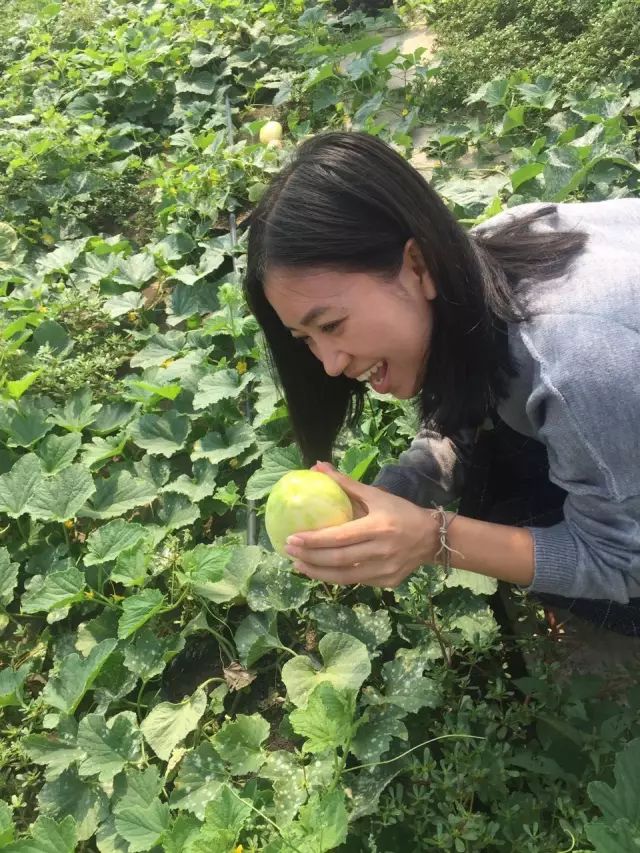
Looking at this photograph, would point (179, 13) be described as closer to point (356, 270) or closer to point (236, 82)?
point (236, 82)

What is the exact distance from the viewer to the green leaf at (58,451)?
2.75 meters

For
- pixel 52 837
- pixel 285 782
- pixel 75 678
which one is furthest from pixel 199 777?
pixel 75 678

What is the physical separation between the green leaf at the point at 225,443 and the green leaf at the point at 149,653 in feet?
2.19

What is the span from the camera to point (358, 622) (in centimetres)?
206

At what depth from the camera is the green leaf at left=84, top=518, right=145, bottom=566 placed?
2359 mm

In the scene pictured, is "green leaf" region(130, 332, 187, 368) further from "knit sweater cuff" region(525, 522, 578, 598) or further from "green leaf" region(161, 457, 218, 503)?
"knit sweater cuff" region(525, 522, 578, 598)

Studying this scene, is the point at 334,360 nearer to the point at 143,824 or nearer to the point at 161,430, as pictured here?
the point at 143,824

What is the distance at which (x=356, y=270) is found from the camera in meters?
1.54

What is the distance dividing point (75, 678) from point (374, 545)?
41.9 inches

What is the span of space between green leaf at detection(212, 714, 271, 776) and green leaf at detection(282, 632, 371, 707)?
4.5 inches

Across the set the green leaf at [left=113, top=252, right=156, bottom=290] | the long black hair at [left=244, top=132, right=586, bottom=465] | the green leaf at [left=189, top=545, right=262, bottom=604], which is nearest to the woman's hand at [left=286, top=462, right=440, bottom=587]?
the long black hair at [left=244, top=132, right=586, bottom=465]

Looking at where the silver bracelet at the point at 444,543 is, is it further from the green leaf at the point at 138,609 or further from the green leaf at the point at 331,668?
the green leaf at the point at 138,609

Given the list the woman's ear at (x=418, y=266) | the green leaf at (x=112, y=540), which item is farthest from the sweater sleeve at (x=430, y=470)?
the green leaf at (x=112, y=540)

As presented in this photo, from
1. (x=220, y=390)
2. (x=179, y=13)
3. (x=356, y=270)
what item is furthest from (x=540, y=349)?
(x=179, y=13)
